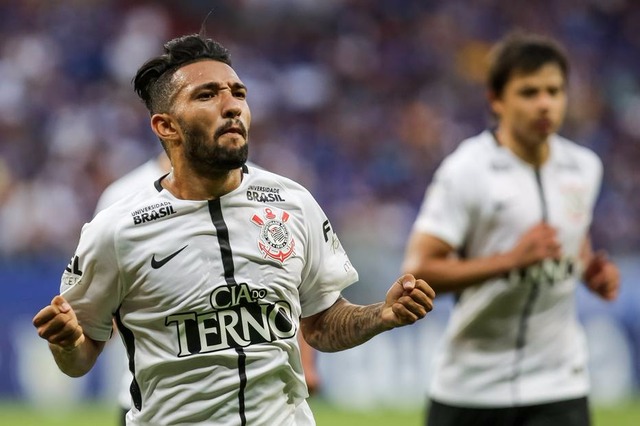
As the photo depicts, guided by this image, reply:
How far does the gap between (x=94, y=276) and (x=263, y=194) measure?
26.0 inches

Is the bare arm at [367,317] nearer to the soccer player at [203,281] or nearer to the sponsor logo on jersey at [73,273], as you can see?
the soccer player at [203,281]

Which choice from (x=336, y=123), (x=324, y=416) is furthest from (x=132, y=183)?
(x=336, y=123)

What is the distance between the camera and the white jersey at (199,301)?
3.98 meters

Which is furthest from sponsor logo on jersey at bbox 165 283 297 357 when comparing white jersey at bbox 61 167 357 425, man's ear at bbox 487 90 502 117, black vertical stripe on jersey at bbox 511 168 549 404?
man's ear at bbox 487 90 502 117

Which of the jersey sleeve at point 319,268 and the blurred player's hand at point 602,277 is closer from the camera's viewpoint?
the jersey sleeve at point 319,268

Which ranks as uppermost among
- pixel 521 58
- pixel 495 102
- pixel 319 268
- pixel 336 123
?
pixel 336 123

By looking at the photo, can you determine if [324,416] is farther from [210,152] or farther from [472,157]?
[210,152]

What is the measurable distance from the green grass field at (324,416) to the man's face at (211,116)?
695cm

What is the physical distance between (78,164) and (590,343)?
730cm

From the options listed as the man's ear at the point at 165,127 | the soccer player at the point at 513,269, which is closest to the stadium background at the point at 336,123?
the soccer player at the point at 513,269

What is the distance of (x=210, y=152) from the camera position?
4023 mm

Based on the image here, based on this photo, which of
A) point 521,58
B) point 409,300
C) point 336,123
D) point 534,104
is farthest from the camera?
point 336,123

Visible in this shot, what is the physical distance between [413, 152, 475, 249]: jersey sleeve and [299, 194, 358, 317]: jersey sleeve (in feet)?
4.56

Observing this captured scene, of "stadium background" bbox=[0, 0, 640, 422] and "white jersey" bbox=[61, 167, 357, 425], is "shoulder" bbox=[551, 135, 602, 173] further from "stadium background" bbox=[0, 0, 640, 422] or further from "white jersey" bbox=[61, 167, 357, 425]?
"stadium background" bbox=[0, 0, 640, 422]
